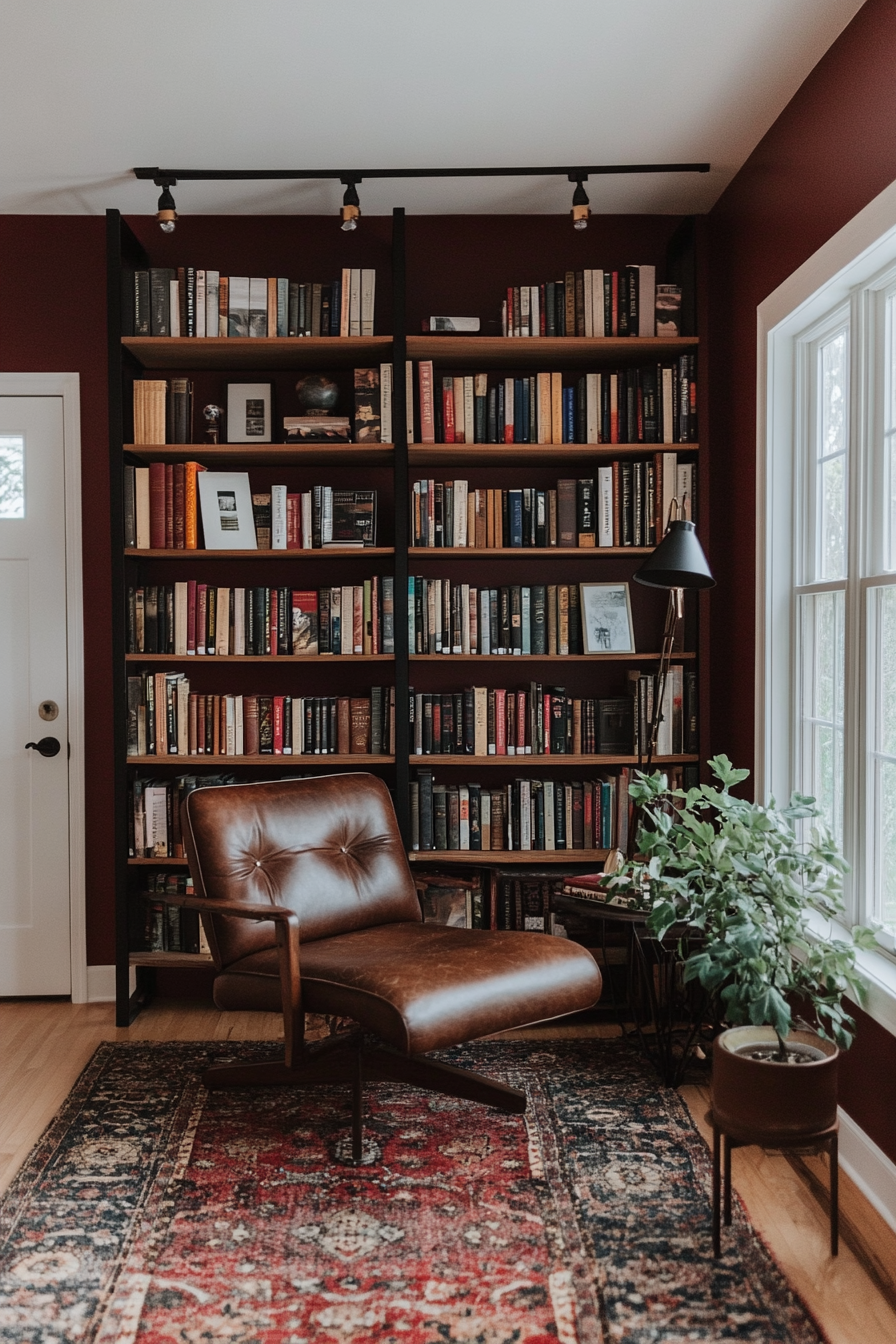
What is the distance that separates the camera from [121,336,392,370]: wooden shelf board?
10.9ft

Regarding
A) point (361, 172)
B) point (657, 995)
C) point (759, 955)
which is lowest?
point (657, 995)

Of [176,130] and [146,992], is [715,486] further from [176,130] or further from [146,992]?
[146,992]

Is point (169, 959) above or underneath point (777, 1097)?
underneath

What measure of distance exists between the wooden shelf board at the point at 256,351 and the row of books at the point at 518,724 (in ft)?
3.80

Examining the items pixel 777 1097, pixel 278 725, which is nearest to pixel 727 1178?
pixel 777 1097

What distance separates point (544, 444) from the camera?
3.37 metres

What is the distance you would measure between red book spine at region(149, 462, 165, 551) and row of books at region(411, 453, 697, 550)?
2.69 feet

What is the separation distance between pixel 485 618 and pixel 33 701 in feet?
5.29

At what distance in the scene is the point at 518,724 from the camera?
3416mm

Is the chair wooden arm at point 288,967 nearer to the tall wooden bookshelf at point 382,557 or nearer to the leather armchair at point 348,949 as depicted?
the leather armchair at point 348,949

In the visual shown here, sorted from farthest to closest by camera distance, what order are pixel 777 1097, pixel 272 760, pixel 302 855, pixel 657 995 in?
1. pixel 272 760
2. pixel 657 995
3. pixel 302 855
4. pixel 777 1097

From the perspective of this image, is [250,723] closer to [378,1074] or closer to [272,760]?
[272,760]

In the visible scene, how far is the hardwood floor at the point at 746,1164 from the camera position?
6.19 ft

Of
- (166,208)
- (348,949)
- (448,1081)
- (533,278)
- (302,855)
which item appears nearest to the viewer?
(448,1081)
